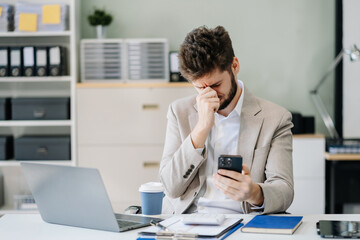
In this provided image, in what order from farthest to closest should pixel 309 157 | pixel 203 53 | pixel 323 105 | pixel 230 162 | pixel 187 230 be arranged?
pixel 323 105
pixel 309 157
pixel 203 53
pixel 230 162
pixel 187 230

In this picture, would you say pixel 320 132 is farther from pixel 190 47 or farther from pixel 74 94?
pixel 190 47

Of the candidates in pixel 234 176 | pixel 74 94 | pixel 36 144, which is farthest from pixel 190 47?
pixel 36 144

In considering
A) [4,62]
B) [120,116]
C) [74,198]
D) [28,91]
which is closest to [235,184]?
[74,198]

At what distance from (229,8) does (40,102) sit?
158cm

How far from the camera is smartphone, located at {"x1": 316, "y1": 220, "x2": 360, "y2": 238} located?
5.10 ft

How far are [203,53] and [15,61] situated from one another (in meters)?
2.31

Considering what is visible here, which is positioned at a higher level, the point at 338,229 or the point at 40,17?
the point at 40,17

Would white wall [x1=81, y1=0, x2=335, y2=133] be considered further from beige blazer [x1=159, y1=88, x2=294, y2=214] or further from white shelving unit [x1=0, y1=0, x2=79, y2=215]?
beige blazer [x1=159, y1=88, x2=294, y2=214]

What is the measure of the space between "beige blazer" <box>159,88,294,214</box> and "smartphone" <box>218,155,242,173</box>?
9.4 inches

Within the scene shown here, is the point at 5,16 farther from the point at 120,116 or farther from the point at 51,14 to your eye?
the point at 120,116

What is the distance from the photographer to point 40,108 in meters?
3.93

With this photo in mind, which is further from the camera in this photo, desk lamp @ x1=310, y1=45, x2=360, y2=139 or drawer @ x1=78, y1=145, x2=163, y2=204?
desk lamp @ x1=310, y1=45, x2=360, y2=139

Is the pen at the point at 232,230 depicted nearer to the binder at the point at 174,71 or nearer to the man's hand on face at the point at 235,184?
the man's hand on face at the point at 235,184

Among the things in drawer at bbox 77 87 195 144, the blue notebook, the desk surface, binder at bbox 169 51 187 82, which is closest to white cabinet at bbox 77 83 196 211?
drawer at bbox 77 87 195 144
